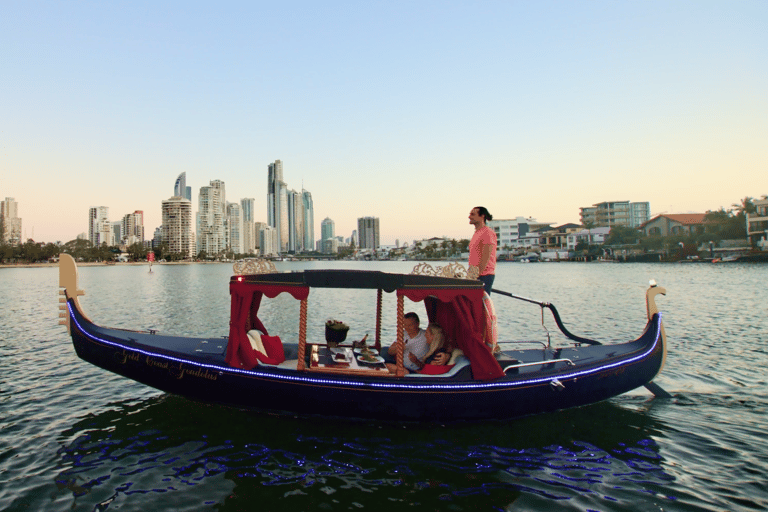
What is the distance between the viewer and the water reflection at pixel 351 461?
5.63 meters

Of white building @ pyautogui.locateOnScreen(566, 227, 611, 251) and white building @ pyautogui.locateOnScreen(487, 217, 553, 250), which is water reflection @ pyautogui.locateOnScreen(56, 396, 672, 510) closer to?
white building @ pyautogui.locateOnScreen(566, 227, 611, 251)

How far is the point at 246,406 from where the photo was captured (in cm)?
757

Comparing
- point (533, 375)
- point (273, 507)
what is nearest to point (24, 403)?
point (273, 507)

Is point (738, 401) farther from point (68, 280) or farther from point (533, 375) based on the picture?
point (68, 280)

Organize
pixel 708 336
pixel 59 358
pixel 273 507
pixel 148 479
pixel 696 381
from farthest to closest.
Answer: pixel 708 336
pixel 59 358
pixel 696 381
pixel 148 479
pixel 273 507

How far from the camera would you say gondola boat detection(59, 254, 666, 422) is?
7.00 meters

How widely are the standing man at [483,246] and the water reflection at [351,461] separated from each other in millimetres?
2634

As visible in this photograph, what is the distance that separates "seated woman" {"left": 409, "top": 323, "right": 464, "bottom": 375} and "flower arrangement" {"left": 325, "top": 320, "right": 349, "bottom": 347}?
5.33 ft

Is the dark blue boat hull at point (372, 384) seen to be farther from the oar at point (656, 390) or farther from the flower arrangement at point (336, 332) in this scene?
the flower arrangement at point (336, 332)

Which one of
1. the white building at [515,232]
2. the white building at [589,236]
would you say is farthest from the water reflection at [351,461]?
the white building at [515,232]

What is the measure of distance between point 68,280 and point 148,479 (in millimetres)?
4640

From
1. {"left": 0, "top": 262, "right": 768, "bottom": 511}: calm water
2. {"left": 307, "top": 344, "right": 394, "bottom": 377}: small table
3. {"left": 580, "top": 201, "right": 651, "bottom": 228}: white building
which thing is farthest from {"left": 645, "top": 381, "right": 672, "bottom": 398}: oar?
{"left": 580, "top": 201, "right": 651, "bottom": 228}: white building

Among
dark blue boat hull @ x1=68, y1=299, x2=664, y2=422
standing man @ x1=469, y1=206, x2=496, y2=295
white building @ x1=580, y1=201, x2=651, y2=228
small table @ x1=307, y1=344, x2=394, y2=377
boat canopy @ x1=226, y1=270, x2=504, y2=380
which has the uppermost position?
white building @ x1=580, y1=201, x2=651, y2=228

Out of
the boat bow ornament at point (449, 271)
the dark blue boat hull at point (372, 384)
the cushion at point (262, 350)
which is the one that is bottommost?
the dark blue boat hull at point (372, 384)
